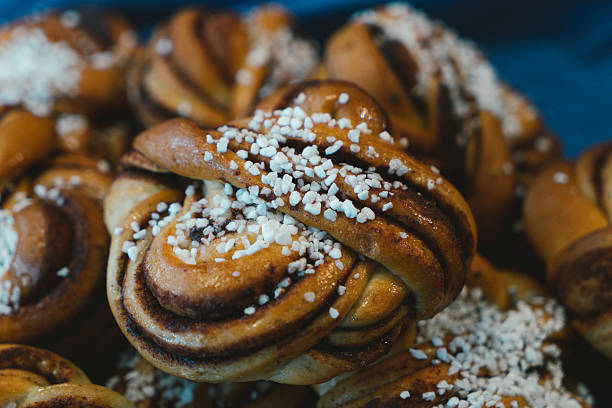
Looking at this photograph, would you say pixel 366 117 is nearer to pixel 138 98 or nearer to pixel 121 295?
pixel 121 295

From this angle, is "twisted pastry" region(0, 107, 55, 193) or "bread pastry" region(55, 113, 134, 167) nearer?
"twisted pastry" region(0, 107, 55, 193)

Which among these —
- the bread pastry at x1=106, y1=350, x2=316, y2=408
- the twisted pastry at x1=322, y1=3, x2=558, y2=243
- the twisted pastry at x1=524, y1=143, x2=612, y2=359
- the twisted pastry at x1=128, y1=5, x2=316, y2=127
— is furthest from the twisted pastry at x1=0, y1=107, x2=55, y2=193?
the twisted pastry at x1=524, y1=143, x2=612, y2=359

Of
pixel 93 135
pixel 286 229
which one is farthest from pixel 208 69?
pixel 286 229

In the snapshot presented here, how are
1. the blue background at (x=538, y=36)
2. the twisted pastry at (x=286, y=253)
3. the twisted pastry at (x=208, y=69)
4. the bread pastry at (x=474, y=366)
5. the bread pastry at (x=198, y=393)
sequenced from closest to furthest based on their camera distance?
the twisted pastry at (x=286, y=253), the bread pastry at (x=474, y=366), the bread pastry at (x=198, y=393), the twisted pastry at (x=208, y=69), the blue background at (x=538, y=36)

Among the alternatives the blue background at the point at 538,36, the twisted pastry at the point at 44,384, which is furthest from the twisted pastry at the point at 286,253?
the blue background at the point at 538,36

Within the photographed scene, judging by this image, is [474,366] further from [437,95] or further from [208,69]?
[208,69]

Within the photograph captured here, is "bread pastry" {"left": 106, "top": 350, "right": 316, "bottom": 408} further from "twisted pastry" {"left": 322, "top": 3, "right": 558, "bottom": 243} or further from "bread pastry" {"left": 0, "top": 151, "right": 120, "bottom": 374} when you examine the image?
"twisted pastry" {"left": 322, "top": 3, "right": 558, "bottom": 243}

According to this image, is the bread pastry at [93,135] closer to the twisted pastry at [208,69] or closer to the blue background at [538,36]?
the twisted pastry at [208,69]
